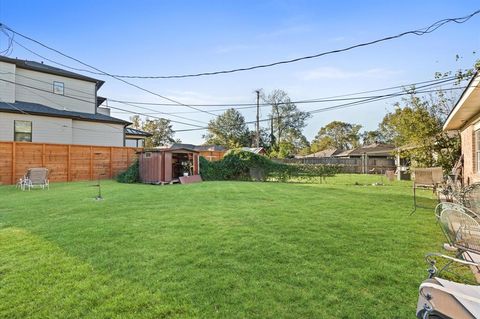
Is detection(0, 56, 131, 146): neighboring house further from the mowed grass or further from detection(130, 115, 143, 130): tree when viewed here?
detection(130, 115, 143, 130): tree

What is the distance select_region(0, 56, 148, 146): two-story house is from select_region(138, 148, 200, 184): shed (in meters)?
5.49

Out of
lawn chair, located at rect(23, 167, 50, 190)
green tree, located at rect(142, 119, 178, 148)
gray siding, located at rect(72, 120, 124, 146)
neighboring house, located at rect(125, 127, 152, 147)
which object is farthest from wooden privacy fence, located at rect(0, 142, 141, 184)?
green tree, located at rect(142, 119, 178, 148)

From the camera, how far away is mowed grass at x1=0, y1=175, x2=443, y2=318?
2.32 m

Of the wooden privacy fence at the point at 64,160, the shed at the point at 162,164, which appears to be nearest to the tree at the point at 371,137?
the shed at the point at 162,164

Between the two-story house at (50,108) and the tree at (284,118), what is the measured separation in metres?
28.7

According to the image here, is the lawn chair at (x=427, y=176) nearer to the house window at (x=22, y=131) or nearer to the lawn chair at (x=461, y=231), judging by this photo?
the lawn chair at (x=461, y=231)

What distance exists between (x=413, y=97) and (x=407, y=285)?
14.6 meters

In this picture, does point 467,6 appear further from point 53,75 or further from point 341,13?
point 53,75

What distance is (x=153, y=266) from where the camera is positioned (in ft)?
10.4

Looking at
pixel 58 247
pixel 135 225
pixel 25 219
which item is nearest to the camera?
pixel 58 247

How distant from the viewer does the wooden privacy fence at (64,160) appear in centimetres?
1313

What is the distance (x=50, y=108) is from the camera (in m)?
18.0

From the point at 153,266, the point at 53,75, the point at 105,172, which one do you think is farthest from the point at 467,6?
the point at 53,75

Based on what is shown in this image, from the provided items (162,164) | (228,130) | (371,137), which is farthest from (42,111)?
(371,137)
